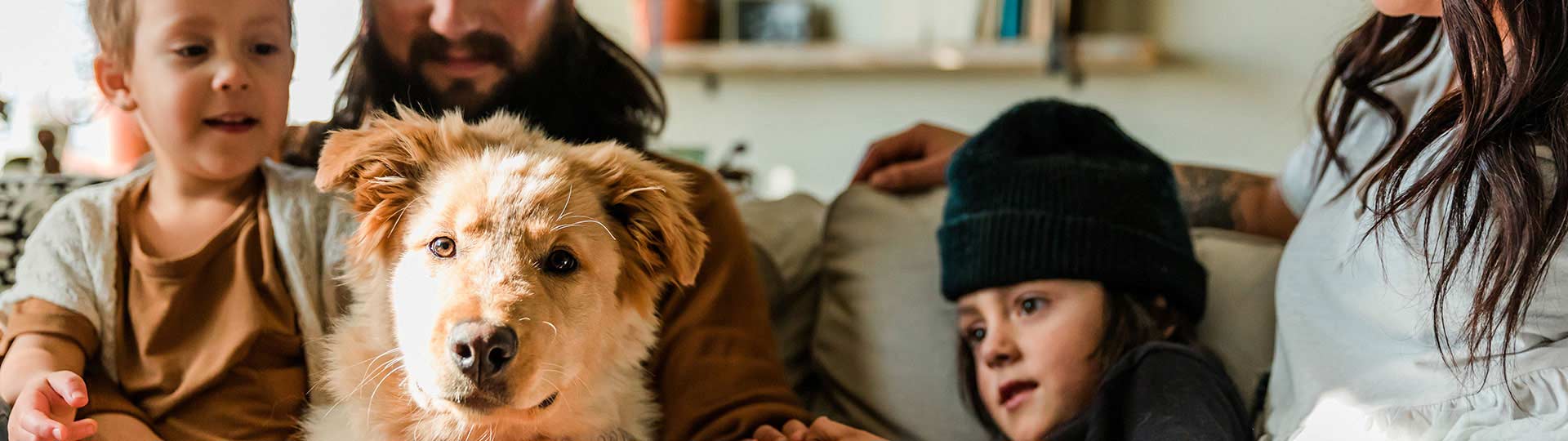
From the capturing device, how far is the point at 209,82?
0.86 meters

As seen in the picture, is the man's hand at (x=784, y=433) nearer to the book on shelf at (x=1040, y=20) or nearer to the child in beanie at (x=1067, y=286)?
the child in beanie at (x=1067, y=286)

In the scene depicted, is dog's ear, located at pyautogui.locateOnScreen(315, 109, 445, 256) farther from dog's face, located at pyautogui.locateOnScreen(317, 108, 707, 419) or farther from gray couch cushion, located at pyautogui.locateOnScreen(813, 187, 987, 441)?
gray couch cushion, located at pyautogui.locateOnScreen(813, 187, 987, 441)

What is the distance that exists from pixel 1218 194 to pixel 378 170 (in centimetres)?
128

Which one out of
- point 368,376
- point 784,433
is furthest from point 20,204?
point 784,433

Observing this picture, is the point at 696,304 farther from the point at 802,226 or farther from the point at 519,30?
the point at 802,226

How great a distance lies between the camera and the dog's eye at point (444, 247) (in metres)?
0.80

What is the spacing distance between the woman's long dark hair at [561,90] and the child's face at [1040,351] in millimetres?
476

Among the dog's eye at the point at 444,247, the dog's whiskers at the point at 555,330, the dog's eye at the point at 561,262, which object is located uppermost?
the dog's eye at the point at 444,247

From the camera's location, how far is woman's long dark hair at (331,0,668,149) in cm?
93

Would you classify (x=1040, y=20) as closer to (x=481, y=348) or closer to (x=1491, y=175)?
(x=1491, y=175)

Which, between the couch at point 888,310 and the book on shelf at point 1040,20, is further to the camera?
the book on shelf at point 1040,20

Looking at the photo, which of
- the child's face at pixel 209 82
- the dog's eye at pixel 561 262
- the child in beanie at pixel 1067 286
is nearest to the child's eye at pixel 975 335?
the child in beanie at pixel 1067 286

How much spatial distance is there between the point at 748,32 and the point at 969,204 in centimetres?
186

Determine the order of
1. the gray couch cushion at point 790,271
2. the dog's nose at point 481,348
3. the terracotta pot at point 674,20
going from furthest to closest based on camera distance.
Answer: the terracotta pot at point 674,20, the gray couch cushion at point 790,271, the dog's nose at point 481,348
